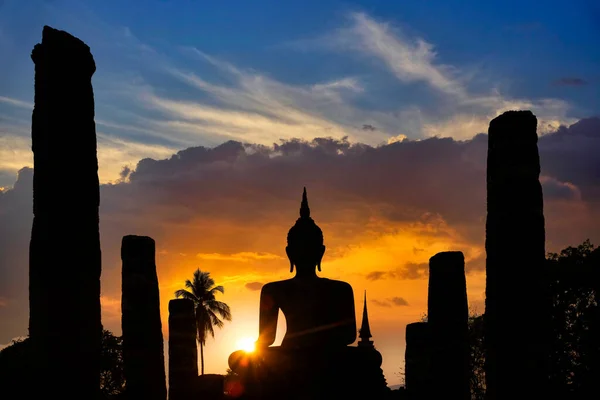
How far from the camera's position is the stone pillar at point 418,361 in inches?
531

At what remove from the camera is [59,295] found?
35.0 ft

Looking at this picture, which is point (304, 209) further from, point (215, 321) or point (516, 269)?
point (215, 321)

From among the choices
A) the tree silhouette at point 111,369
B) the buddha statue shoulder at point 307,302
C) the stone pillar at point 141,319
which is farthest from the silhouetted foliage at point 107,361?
the buddha statue shoulder at point 307,302

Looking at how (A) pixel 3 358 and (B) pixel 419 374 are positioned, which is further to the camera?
(A) pixel 3 358

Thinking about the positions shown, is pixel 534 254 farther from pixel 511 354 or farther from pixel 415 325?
pixel 415 325

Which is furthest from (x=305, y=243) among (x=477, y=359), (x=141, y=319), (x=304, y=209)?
(x=477, y=359)

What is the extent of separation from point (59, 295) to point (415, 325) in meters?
6.35

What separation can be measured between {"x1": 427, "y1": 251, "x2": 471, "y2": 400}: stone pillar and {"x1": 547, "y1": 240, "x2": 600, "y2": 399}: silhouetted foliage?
1368 cm

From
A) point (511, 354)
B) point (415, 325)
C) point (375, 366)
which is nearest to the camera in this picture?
point (511, 354)

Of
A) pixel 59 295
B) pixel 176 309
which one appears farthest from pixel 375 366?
pixel 176 309

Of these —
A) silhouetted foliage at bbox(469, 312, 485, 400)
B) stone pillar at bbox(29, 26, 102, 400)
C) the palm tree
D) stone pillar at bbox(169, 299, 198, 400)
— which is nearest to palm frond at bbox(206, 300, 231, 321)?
the palm tree

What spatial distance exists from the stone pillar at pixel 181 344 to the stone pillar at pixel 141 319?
2265 mm

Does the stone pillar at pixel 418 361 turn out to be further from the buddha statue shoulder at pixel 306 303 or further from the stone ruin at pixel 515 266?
the stone ruin at pixel 515 266

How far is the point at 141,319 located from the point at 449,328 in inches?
224
